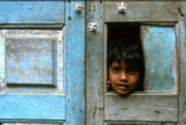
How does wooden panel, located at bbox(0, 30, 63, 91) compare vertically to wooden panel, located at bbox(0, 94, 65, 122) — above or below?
above

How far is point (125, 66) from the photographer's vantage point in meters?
1.56

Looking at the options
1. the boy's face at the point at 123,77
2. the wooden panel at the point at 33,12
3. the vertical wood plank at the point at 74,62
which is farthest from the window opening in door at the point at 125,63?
the wooden panel at the point at 33,12

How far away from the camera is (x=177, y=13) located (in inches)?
61.2

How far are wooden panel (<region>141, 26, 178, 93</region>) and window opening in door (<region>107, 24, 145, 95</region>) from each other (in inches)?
1.4

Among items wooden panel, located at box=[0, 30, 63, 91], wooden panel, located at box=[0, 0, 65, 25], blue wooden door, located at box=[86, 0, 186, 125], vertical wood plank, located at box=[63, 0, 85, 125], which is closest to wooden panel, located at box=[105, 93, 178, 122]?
blue wooden door, located at box=[86, 0, 186, 125]

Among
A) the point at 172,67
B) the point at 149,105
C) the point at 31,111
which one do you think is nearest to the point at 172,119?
the point at 149,105

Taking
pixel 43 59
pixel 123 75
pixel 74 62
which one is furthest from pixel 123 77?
pixel 43 59

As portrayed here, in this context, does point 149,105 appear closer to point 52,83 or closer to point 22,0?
point 52,83

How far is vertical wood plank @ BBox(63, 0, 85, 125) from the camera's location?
157 centimetres

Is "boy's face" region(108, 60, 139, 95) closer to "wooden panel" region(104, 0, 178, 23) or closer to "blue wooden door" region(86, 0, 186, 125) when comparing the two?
"blue wooden door" region(86, 0, 186, 125)

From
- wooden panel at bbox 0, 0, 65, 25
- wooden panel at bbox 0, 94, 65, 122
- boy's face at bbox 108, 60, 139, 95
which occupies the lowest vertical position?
wooden panel at bbox 0, 94, 65, 122

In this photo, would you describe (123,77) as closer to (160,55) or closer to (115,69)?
(115,69)

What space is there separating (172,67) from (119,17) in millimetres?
307

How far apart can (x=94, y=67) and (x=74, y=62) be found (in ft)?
0.29
